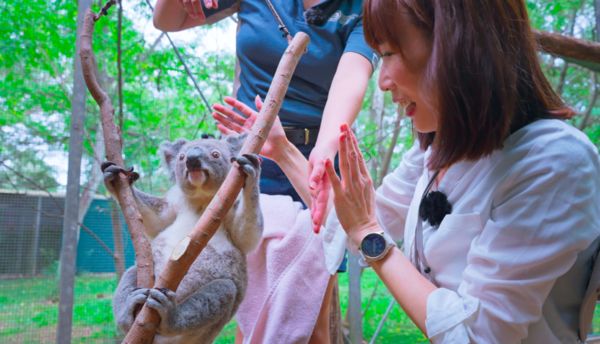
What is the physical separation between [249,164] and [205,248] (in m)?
0.28

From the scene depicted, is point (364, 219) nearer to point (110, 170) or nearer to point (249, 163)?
point (249, 163)

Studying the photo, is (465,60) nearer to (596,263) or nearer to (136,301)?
(596,263)

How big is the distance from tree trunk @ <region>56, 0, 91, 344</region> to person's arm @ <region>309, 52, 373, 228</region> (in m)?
0.83

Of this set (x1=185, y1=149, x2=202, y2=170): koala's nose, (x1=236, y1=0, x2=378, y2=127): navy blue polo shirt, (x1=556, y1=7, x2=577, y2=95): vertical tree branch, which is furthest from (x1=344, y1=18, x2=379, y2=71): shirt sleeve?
(x1=556, y1=7, x2=577, y2=95): vertical tree branch

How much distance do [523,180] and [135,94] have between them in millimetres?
3046

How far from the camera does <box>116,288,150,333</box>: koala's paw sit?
31.0 inches

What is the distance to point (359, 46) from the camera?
4.01 ft

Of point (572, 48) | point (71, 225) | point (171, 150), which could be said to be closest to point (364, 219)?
point (171, 150)

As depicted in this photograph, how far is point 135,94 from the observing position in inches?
132

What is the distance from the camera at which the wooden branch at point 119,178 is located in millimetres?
828

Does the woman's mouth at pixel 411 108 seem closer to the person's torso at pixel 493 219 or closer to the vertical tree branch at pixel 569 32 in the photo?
the person's torso at pixel 493 219

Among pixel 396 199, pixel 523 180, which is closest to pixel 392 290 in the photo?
pixel 523 180

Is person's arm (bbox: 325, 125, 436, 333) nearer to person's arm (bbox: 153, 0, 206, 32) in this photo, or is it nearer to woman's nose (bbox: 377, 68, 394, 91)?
woman's nose (bbox: 377, 68, 394, 91)

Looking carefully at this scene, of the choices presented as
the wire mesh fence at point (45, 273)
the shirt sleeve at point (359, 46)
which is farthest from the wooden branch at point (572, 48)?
the wire mesh fence at point (45, 273)
